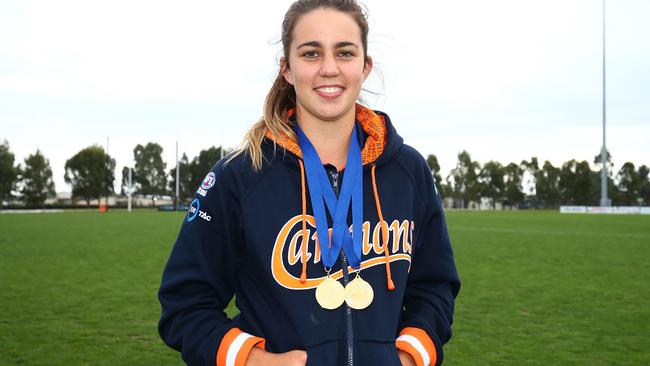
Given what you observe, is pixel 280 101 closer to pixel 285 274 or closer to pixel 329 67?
pixel 329 67

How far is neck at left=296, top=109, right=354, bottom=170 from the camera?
2133 millimetres

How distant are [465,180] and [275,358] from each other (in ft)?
363

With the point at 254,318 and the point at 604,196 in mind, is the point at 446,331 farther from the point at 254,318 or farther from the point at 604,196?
the point at 604,196

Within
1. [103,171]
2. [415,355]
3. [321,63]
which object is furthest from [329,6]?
[103,171]

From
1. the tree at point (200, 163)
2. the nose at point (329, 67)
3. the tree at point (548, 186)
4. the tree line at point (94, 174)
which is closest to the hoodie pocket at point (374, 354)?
the nose at point (329, 67)

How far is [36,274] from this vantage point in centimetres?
1139

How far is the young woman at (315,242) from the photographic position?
187 cm

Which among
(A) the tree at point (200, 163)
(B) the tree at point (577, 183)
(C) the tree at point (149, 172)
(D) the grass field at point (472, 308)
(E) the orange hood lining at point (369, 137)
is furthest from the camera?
(C) the tree at point (149, 172)

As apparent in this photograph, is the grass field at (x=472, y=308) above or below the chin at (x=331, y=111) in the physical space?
below

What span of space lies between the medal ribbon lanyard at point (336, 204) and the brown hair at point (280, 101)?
0.12 meters

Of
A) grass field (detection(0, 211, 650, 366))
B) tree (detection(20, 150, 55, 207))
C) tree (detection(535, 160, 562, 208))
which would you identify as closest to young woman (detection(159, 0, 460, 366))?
grass field (detection(0, 211, 650, 366))

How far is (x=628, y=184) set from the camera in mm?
102500

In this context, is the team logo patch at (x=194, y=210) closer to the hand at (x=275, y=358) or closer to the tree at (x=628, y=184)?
the hand at (x=275, y=358)

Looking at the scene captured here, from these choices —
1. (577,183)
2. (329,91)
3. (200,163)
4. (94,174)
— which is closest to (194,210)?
(329,91)
